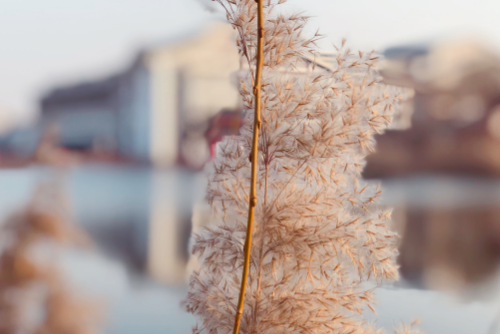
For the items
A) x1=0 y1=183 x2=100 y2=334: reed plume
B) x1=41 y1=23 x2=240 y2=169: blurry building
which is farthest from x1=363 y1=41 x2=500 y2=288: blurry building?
x1=0 y1=183 x2=100 y2=334: reed plume

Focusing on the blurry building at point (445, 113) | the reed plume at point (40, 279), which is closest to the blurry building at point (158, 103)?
the reed plume at point (40, 279)

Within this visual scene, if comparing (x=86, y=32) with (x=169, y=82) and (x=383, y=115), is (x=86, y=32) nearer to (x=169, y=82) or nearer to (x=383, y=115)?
(x=169, y=82)

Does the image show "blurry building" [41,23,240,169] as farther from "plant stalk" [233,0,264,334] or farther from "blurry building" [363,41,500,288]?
"blurry building" [363,41,500,288]

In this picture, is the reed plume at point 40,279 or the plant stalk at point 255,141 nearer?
the plant stalk at point 255,141

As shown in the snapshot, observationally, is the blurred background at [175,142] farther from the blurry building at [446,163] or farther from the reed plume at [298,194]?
the reed plume at [298,194]

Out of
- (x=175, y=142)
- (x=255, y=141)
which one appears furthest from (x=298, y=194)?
(x=175, y=142)

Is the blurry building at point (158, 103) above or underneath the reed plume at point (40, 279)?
above

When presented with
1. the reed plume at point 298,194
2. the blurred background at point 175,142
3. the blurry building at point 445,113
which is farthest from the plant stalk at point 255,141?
the blurry building at point 445,113

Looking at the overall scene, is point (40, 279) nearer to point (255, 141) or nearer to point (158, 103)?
point (158, 103)
